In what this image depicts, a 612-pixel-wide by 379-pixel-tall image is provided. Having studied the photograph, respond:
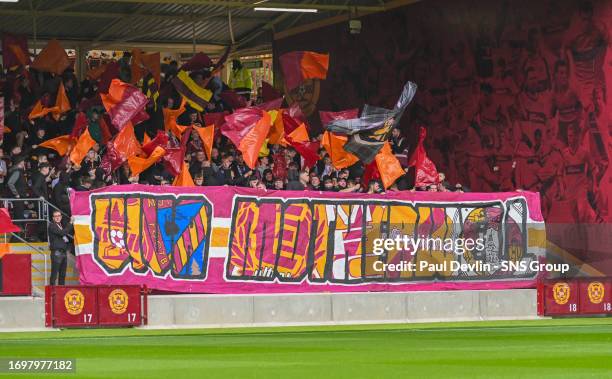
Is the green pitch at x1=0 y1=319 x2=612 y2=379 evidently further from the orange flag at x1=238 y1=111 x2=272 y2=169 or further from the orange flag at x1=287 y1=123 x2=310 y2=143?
the orange flag at x1=287 y1=123 x2=310 y2=143

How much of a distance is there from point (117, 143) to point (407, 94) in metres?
6.89

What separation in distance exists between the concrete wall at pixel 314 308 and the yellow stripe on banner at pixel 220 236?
1232 mm

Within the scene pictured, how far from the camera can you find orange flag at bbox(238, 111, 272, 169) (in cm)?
3077

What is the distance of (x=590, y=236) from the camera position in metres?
31.0

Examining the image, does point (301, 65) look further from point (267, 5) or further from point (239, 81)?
point (239, 81)

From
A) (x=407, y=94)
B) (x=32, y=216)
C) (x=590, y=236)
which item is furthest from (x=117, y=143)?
(x=590, y=236)

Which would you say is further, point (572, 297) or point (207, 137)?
point (207, 137)

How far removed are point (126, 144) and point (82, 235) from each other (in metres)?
5.38

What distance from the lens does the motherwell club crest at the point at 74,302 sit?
2417 cm

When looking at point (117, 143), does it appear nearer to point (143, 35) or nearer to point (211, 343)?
Answer: point (211, 343)

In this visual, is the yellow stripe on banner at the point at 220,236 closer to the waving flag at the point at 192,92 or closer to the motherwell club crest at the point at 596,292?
the motherwell club crest at the point at 596,292

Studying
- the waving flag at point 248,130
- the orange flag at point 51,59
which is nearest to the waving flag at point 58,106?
the orange flag at point 51,59

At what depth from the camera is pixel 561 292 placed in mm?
27391

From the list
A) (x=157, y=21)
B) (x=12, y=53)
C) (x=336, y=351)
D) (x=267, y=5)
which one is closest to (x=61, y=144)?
(x=12, y=53)
